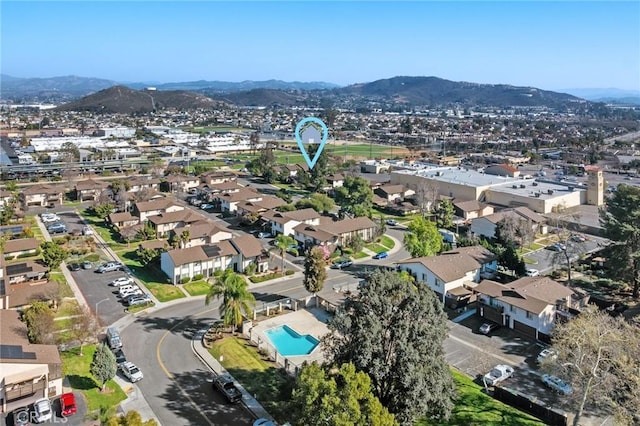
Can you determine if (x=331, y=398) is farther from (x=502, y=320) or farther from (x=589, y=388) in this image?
(x=502, y=320)

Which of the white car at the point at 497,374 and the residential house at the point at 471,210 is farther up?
the residential house at the point at 471,210

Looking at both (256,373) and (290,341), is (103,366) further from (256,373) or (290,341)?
(290,341)

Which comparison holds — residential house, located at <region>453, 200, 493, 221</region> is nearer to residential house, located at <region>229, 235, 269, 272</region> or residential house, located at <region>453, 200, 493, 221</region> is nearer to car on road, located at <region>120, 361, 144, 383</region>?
residential house, located at <region>229, 235, 269, 272</region>

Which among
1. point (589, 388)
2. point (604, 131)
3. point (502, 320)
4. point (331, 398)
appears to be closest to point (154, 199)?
point (502, 320)

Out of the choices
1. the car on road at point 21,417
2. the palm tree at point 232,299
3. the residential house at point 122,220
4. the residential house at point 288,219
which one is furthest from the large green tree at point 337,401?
the residential house at point 122,220

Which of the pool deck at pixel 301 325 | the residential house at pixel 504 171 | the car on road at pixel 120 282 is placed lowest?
the pool deck at pixel 301 325

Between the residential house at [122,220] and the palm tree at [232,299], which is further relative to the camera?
the residential house at [122,220]

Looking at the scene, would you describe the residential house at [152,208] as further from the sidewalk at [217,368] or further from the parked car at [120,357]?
the parked car at [120,357]
